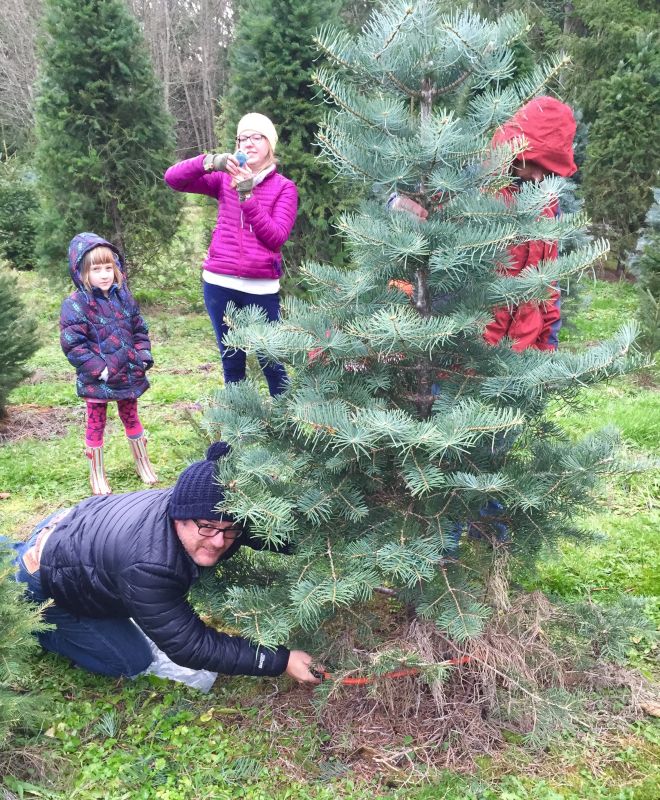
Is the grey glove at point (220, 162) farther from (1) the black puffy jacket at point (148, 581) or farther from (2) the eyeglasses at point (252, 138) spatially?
(1) the black puffy jacket at point (148, 581)

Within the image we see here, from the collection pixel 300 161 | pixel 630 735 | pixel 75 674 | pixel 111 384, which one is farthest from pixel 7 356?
pixel 630 735

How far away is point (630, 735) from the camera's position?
2.46 meters

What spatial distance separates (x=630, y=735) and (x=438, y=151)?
84.9 inches

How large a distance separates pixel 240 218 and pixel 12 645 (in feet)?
9.82

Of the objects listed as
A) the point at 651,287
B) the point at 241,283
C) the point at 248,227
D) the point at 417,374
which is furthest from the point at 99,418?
the point at 651,287

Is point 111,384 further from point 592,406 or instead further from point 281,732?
point 592,406

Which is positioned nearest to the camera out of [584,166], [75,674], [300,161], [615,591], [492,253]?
[492,253]

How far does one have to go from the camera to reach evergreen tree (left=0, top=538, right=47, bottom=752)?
2.18 metres

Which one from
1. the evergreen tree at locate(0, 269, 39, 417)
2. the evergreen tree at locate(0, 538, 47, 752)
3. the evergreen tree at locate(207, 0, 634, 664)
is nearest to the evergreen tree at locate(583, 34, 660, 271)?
the evergreen tree at locate(0, 269, 39, 417)

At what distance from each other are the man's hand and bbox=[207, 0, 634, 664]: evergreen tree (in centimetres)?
18

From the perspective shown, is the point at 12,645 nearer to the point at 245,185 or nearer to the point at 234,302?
the point at 245,185

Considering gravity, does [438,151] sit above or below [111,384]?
above

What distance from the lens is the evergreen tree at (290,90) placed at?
740 cm

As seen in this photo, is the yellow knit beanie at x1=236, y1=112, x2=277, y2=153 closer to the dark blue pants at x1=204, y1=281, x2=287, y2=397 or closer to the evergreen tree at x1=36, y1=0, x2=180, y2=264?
the dark blue pants at x1=204, y1=281, x2=287, y2=397
